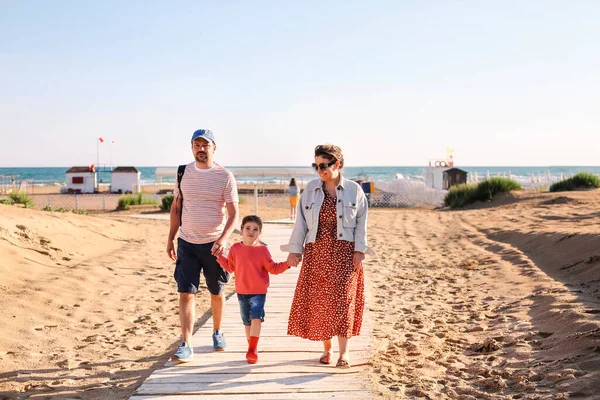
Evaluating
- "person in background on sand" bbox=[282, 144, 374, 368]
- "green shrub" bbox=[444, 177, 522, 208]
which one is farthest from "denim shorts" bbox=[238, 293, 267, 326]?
"green shrub" bbox=[444, 177, 522, 208]

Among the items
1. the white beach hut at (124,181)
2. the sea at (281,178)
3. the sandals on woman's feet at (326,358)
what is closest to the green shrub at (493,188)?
the sea at (281,178)

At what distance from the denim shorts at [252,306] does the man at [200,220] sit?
34cm

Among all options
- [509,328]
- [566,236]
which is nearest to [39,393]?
[509,328]

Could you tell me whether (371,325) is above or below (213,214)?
below

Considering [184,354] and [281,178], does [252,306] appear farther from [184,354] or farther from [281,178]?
[281,178]

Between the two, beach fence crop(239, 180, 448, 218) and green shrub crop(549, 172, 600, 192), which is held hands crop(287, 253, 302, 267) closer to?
green shrub crop(549, 172, 600, 192)

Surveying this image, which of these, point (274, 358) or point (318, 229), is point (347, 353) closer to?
point (274, 358)

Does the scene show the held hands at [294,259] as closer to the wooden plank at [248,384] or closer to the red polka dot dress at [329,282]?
the red polka dot dress at [329,282]

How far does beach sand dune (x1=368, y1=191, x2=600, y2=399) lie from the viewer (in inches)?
178

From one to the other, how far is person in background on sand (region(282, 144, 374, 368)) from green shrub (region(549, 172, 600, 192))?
21.9 m

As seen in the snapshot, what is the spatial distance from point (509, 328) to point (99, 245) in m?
8.58

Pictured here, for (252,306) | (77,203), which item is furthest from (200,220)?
(77,203)

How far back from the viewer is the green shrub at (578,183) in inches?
945

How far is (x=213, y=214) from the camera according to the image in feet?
16.1
